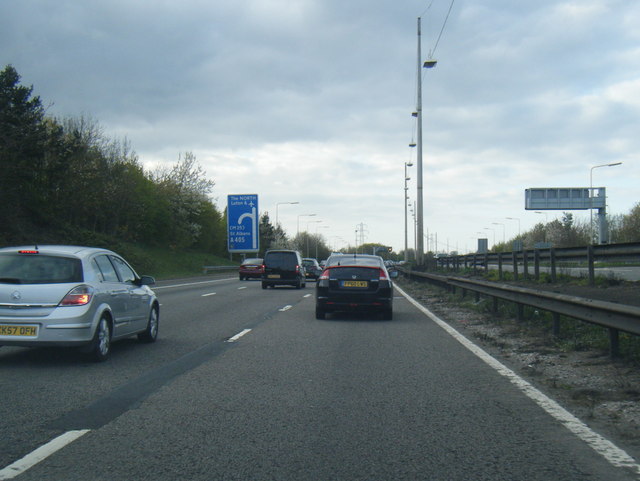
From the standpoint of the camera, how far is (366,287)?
49.4 feet

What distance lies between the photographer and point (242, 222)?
49.9 metres

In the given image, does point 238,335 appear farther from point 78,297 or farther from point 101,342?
point 78,297

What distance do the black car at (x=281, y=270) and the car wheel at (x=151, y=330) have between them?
19.5 metres

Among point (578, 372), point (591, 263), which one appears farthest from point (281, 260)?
Answer: point (578, 372)

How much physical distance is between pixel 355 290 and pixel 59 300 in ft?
25.8

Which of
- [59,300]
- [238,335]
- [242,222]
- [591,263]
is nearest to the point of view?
[59,300]

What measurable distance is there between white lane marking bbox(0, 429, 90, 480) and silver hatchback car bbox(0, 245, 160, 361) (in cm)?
312

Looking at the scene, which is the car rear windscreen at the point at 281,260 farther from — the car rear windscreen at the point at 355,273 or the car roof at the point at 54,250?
the car roof at the point at 54,250

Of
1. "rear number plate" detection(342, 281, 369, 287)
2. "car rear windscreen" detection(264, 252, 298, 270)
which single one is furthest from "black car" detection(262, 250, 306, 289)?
"rear number plate" detection(342, 281, 369, 287)

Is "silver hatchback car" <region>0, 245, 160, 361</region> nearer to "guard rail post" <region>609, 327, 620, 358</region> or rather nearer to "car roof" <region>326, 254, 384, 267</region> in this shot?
"guard rail post" <region>609, 327, 620, 358</region>

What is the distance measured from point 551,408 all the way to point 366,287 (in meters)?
8.96

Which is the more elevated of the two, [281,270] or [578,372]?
[281,270]

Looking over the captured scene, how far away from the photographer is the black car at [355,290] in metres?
15.0

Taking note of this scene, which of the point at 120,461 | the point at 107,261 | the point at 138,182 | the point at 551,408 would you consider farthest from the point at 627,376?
the point at 138,182
